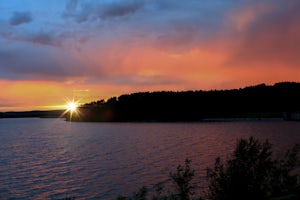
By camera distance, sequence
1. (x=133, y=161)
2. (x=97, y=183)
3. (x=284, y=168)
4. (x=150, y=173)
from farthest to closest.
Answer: (x=133, y=161) < (x=150, y=173) < (x=97, y=183) < (x=284, y=168)

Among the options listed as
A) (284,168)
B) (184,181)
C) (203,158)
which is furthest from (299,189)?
(203,158)

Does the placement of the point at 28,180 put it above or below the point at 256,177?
below

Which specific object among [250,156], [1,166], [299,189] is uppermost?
[250,156]

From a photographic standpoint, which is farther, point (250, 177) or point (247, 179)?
point (250, 177)

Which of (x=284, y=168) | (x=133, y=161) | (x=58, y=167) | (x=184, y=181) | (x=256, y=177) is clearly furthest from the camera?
(x=133, y=161)

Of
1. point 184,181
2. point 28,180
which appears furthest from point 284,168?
point 28,180

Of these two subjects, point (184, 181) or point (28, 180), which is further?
point (28, 180)

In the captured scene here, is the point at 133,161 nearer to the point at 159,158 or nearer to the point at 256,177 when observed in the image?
the point at 159,158

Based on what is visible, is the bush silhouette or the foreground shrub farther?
the bush silhouette

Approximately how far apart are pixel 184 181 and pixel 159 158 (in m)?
50.1

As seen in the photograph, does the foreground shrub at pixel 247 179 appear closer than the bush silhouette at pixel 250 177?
Yes

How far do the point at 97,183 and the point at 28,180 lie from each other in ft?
36.2

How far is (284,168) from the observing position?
24.2 m

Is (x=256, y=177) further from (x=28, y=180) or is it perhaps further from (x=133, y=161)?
(x=133, y=161)
